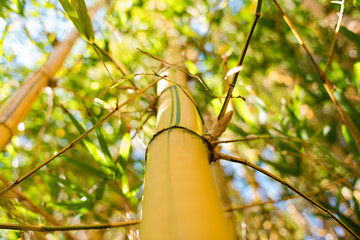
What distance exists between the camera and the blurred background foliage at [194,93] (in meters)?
1.09

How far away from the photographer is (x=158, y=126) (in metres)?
0.56

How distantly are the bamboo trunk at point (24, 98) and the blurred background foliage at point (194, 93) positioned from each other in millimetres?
66

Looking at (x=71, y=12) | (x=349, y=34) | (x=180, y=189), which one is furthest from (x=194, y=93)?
(x=180, y=189)

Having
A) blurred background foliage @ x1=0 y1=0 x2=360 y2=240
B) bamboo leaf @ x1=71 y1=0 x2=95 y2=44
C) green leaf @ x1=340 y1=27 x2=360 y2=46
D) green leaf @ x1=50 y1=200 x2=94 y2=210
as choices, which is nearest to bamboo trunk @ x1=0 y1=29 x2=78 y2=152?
blurred background foliage @ x1=0 y1=0 x2=360 y2=240

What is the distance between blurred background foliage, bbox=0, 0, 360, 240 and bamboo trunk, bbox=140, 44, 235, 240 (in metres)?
0.34

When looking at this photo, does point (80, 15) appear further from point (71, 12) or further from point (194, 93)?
point (194, 93)

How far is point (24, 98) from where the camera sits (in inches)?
32.7

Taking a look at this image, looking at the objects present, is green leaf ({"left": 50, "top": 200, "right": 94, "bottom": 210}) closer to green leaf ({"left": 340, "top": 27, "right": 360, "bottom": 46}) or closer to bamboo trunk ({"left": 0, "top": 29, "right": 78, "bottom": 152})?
bamboo trunk ({"left": 0, "top": 29, "right": 78, "bottom": 152})

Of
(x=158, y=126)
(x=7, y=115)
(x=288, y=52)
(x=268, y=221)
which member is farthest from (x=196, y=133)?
(x=288, y=52)

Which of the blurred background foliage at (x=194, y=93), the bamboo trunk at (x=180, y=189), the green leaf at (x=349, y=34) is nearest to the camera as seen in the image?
the bamboo trunk at (x=180, y=189)

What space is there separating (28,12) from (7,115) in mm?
735

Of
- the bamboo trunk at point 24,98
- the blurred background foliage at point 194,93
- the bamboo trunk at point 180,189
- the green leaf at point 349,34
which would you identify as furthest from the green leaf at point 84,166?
the green leaf at point 349,34

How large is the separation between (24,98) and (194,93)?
988 mm

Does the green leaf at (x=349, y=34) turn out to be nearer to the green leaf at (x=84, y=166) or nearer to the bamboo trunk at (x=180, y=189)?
the bamboo trunk at (x=180, y=189)
